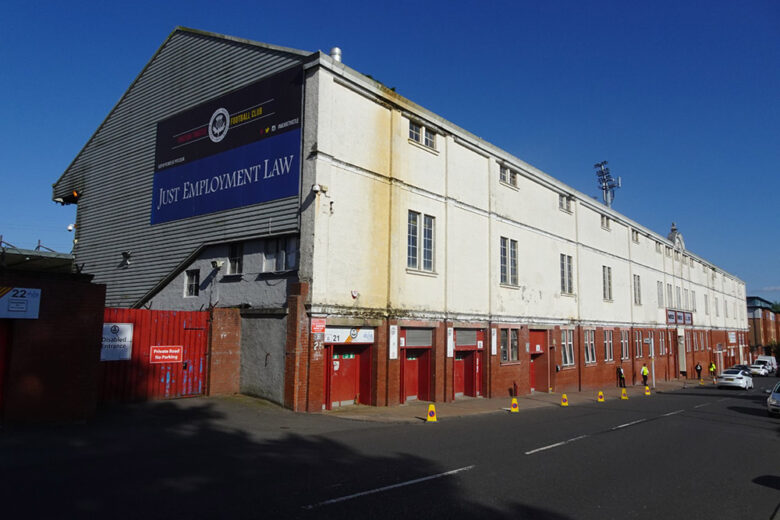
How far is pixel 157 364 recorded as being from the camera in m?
15.7

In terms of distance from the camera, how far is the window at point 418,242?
20.3 metres

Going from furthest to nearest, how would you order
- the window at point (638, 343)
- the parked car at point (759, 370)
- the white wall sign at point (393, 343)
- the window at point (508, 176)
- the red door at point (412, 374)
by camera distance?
the parked car at point (759, 370)
the window at point (638, 343)
the window at point (508, 176)
the red door at point (412, 374)
the white wall sign at point (393, 343)

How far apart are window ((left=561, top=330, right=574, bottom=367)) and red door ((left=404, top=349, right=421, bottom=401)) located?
1286 centimetres

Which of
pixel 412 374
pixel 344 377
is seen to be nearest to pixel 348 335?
pixel 344 377

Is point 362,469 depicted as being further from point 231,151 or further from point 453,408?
point 231,151

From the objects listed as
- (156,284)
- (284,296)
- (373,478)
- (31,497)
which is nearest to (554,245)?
(284,296)

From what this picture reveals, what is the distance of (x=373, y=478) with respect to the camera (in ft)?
27.7

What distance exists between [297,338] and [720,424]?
14.1m

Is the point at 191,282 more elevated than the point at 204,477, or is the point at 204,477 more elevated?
the point at 191,282

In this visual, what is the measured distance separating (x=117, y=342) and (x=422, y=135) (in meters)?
13.0

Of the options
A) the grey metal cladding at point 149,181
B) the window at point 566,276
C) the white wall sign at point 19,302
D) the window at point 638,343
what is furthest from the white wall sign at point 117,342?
the window at point 638,343

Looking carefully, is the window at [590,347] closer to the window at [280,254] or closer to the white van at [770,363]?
the window at [280,254]

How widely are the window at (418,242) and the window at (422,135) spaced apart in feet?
9.82

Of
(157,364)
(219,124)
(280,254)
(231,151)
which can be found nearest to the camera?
(157,364)
